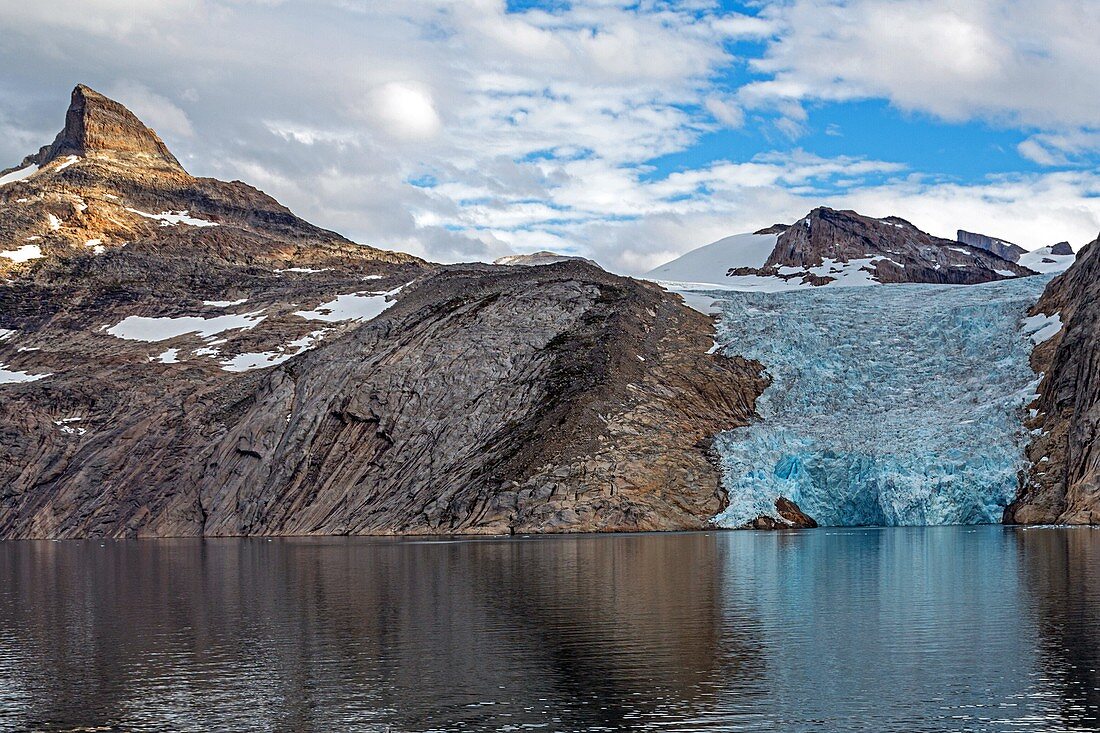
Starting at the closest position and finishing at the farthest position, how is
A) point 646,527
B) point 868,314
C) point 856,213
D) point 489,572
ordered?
1. point 489,572
2. point 646,527
3. point 868,314
4. point 856,213

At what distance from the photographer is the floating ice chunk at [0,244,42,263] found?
157500mm

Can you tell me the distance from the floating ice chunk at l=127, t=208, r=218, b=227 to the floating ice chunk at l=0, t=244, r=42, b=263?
15.0m

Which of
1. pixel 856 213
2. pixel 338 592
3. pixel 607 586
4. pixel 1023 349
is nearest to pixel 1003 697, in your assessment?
pixel 607 586

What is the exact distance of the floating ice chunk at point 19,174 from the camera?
18562 cm

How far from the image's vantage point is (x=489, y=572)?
50.1 metres

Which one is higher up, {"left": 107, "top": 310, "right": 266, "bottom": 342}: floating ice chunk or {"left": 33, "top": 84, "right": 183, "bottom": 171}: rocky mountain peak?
{"left": 33, "top": 84, "right": 183, "bottom": 171}: rocky mountain peak

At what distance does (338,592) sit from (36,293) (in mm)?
120658

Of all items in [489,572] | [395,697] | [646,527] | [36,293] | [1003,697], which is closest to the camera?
[1003,697]

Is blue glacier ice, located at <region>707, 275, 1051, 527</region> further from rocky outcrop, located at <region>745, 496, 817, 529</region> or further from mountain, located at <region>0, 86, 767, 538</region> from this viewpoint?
mountain, located at <region>0, 86, 767, 538</region>

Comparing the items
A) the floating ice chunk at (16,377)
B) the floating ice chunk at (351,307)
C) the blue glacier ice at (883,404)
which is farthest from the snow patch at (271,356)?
the blue glacier ice at (883,404)

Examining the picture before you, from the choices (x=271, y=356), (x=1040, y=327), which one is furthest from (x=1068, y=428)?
(x=271, y=356)

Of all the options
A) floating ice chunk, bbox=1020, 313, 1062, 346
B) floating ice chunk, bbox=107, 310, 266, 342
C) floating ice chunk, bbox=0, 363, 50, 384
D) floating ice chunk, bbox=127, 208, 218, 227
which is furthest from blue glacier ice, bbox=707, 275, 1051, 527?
floating ice chunk, bbox=127, 208, 218, 227

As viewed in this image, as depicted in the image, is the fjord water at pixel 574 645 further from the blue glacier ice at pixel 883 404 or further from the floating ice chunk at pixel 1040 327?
the floating ice chunk at pixel 1040 327

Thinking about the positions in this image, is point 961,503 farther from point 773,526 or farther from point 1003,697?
point 1003,697
